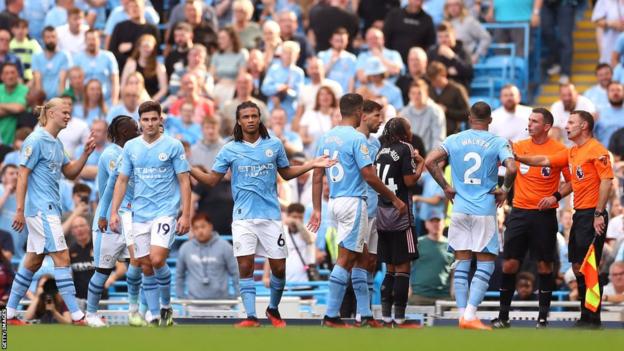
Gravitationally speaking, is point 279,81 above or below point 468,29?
below

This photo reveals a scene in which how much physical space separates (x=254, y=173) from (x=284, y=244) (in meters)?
0.80

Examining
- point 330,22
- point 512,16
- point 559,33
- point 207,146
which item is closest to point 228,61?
point 330,22

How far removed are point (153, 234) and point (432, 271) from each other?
15.6 ft

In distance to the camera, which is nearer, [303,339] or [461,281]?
[303,339]

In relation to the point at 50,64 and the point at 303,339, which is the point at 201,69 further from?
the point at 303,339

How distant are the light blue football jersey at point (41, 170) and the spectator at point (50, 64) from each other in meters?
8.47

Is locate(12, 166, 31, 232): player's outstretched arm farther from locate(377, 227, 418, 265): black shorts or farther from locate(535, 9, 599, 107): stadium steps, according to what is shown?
locate(535, 9, 599, 107): stadium steps

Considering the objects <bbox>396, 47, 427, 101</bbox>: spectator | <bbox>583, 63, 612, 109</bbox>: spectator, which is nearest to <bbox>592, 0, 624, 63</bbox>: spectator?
<bbox>583, 63, 612, 109</bbox>: spectator

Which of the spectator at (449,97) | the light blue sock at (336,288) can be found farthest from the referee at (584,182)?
the spectator at (449,97)

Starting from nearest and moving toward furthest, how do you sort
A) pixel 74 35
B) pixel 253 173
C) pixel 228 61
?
pixel 253 173
pixel 228 61
pixel 74 35

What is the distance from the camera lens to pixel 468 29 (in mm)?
24641

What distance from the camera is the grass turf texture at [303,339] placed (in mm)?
12836

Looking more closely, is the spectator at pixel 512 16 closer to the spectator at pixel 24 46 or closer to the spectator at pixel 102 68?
the spectator at pixel 102 68

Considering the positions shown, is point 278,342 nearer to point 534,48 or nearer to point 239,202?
point 239,202
